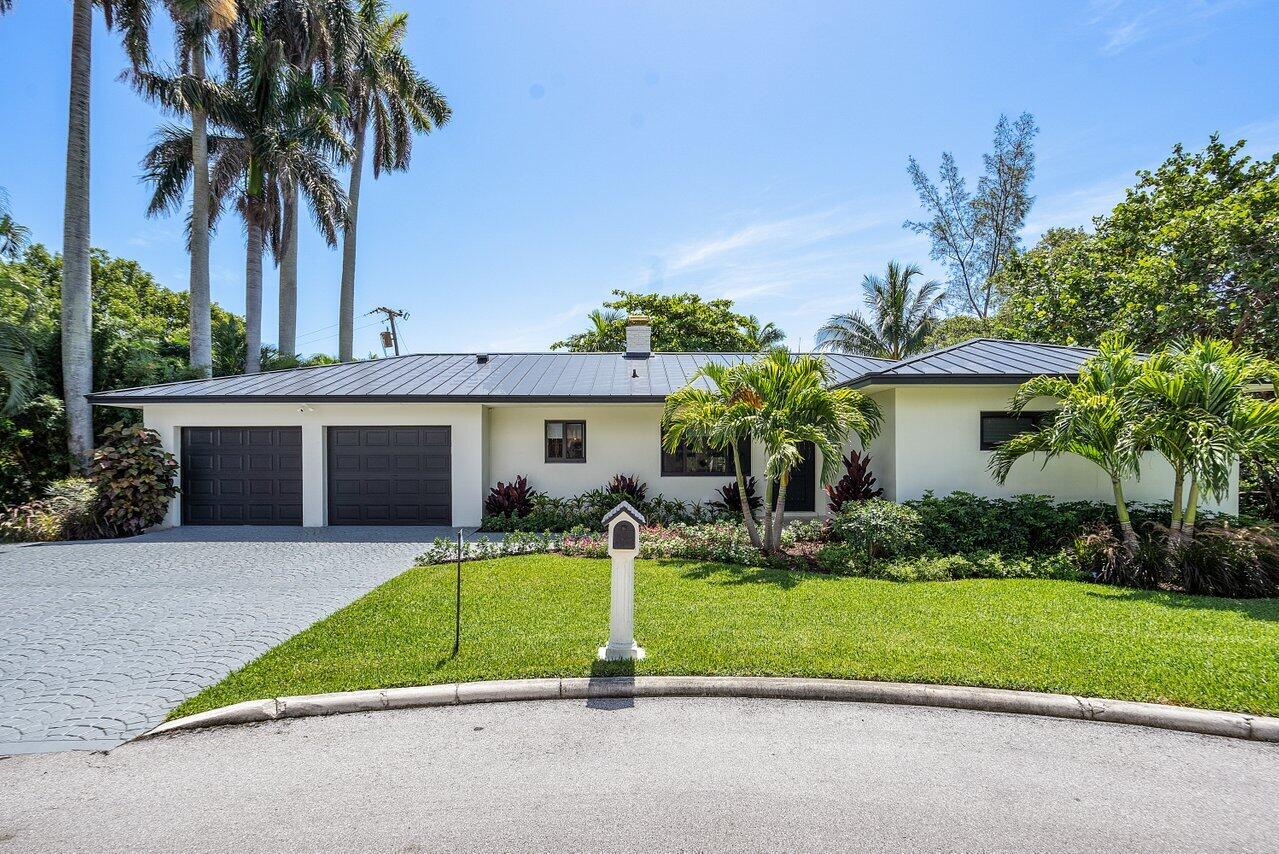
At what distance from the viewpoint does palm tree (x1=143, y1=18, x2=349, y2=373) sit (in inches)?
651

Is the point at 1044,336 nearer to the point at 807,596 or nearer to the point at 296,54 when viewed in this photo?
the point at 807,596

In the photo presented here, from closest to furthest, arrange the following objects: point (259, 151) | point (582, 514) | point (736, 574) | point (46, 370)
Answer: point (736, 574) < point (582, 514) < point (46, 370) < point (259, 151)

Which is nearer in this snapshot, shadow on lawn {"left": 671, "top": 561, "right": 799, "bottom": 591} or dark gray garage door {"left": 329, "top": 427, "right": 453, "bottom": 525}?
shadow on lawn {"left": 671, "top": 561, "right": 799, "bottom": 591}

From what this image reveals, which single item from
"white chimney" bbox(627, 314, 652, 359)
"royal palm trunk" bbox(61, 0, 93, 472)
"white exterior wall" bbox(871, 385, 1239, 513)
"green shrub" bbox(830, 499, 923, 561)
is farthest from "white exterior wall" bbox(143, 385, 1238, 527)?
"white chimney" bbox(627, 314, 652, 359)

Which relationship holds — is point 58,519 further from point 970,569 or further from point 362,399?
point 970,569

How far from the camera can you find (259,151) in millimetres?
17031

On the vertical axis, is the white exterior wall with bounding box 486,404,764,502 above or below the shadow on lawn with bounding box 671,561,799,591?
above

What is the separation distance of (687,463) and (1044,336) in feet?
40.3

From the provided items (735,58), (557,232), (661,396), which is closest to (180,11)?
(557,232)

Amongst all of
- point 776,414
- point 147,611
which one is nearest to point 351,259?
point 147,611

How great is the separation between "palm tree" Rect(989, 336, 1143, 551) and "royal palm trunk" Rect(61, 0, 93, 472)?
1830 centimetres

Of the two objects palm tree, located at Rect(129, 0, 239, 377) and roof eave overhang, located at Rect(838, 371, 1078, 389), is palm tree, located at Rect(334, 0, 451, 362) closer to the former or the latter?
palm tree, located at Rect(129, 0, 239, 377)

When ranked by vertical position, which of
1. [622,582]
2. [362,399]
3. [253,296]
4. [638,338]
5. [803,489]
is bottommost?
[622,582]

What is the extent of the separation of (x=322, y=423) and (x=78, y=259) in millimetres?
7088
